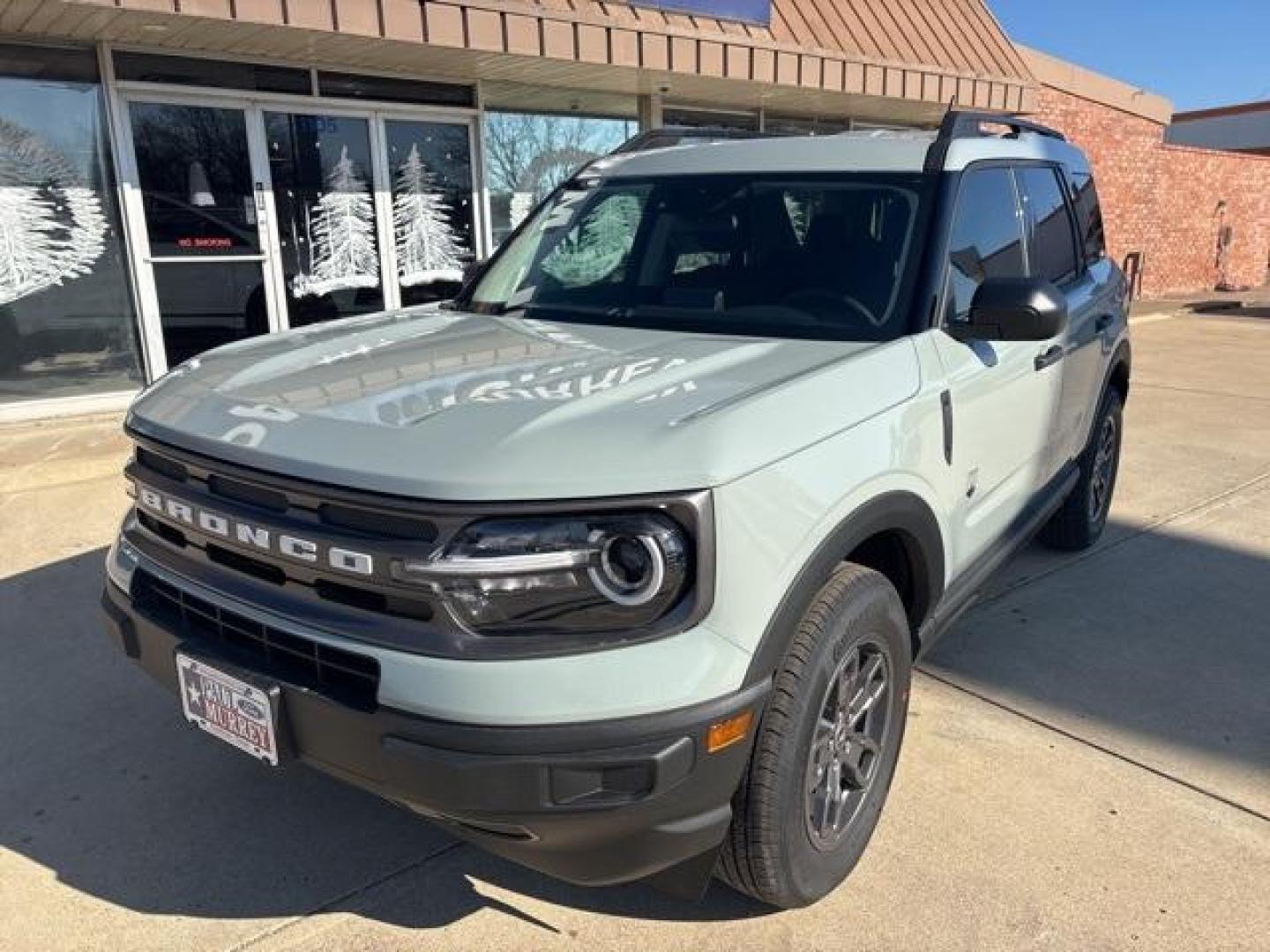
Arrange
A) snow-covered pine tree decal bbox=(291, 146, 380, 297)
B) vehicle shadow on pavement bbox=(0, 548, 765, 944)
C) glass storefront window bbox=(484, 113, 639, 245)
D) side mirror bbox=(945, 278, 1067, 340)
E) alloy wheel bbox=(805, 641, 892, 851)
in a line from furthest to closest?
glass storefront window bbox=(484, 113, 639, 245)
snow-covered pine tree decal bbox=(291, 146, 380, 297)
side mirror bbox=(945, 278, 1067, 340)
vehicle shadow on pavement bbox=(0, 548, 765, 944)
alloy wheel bbox=(805, 641, 892, 851)

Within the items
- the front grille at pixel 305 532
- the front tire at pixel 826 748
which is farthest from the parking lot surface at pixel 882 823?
the front grille at pixel 305 532

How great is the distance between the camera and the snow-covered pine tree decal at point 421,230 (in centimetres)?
916

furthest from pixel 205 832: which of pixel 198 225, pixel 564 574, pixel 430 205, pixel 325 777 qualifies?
pixel 430 205

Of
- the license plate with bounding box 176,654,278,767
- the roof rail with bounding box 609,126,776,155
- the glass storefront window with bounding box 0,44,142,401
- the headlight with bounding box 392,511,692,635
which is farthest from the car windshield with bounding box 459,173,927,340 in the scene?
the glass storefront window with bounding box 0,44,142,401

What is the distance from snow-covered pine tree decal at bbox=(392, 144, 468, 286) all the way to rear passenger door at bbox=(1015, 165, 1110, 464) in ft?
20.9

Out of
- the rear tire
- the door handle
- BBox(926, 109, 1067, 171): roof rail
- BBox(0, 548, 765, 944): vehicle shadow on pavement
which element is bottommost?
BBox(0, 548, 765, 944): vehicle shadow on pavement

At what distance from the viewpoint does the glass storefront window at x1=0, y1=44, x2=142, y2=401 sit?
7195mm

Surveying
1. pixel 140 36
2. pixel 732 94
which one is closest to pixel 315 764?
pixel 140 36

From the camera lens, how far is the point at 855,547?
2479 mm

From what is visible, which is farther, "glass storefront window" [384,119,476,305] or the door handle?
"glass storefront window" [384,119,476,305]

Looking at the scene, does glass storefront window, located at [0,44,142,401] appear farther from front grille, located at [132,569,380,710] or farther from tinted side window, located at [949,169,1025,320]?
tinted side window, located at [949,169,1025,320]

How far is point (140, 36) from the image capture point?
709 centimetres

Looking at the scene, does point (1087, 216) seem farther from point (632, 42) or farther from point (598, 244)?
point (632, 42)

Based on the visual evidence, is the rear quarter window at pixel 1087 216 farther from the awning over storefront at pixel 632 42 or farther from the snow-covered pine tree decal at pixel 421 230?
the snow-covered pine tree decal at pixel 421 230
